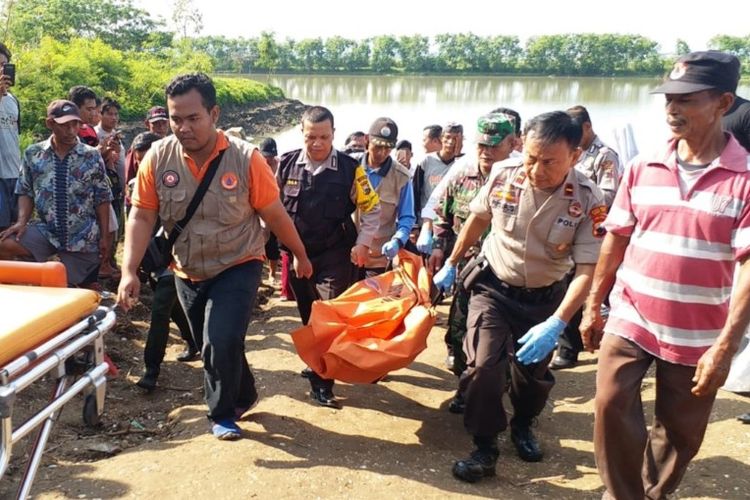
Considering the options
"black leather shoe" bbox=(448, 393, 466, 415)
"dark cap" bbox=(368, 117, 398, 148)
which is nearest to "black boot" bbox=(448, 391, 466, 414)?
"black leather shoe" bbox=(448, 393, 466, 415)

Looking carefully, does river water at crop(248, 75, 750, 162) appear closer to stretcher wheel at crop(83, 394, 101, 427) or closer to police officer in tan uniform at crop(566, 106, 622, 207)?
police officer in tan uniform at crop(566, 106, 622, 207)

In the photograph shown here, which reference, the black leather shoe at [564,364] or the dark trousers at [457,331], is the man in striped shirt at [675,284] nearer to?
the dark trousers at [457,331]

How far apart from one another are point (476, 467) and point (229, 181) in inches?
71.0

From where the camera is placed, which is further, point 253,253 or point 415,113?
point 415,113

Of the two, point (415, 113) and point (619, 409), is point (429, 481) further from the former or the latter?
point (415, 113)

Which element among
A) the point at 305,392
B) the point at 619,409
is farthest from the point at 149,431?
the point at 619,409

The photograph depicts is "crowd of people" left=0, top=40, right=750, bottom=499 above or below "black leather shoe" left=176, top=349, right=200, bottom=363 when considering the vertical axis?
above

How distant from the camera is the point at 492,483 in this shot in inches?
115

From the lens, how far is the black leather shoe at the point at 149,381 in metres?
4.06

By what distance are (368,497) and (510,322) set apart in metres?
1.10

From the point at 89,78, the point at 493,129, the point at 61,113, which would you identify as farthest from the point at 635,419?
the point at 89,78

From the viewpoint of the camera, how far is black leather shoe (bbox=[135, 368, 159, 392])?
4.06 metres

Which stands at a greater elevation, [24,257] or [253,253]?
[253,253]

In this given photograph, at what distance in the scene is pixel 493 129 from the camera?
11.8 ft
